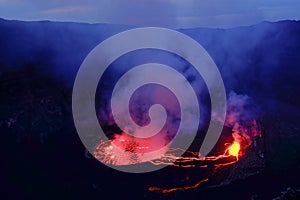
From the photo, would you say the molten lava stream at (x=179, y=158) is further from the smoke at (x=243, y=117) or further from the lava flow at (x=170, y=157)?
the smoke at (x=243, y=117)

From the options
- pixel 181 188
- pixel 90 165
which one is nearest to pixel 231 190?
pixel 181 188

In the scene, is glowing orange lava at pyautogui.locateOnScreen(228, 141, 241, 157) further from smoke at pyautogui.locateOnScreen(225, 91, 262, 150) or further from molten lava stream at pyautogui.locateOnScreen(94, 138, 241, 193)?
smoke at pyautogui.locateOnScreen(225, 91, 262, 150)

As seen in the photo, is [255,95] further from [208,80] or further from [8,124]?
[8,124]

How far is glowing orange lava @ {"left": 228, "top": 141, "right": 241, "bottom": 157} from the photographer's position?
16.1m

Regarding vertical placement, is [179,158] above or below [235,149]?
below

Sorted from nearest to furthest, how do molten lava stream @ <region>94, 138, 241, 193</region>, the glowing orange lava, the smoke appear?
molten lava stream @ <region>94, 138, 241, 193</region> → the glowing orange lava → the smoke

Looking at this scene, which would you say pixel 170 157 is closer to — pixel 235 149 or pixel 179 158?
pixel 179 158

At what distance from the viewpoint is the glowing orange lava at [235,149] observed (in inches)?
634

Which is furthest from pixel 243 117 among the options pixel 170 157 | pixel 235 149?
pixel 170 157

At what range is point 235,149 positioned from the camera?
1638 centimetres

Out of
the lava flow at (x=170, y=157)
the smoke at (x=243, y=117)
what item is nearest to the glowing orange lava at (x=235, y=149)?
the lava flow at (x=170, y=157)

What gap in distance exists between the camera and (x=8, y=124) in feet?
57.2

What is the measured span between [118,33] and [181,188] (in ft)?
63.7

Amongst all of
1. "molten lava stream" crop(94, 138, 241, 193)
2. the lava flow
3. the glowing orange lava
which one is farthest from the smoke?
"molten lava stream" crop(94, 138, 241, 193)
